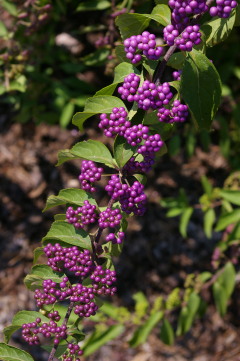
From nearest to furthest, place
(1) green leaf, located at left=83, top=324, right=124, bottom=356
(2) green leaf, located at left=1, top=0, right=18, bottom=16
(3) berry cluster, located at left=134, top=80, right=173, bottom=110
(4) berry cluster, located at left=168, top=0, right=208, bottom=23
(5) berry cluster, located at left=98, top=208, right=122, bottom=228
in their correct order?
(4) berry cluster, located at left=168, top=0, right=208, bottom=23 < (3) berry cluster, located at left=134, top=80, right=173, bottom=110 < (5) berry cluster, located at left=98, top=208, right=122, bottom=228 < (2) green leaf, located at left=1, top=0, right=18, bottom=16 < (1) green leaf, located at left=83, top=324, right=124, bottom=356

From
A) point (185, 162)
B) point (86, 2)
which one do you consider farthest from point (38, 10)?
point (185, 162)

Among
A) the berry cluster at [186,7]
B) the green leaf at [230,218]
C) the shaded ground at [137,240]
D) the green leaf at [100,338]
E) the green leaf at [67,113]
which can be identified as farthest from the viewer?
the shaded ground at [137,240]

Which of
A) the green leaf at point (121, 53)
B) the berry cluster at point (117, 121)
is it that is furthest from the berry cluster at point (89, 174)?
the green leaf at point (121, 53)

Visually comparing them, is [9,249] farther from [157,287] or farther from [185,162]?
[185,162]

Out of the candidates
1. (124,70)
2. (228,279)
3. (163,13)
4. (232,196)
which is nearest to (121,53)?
(124,70)

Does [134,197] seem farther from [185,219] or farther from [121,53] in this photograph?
[185,219]

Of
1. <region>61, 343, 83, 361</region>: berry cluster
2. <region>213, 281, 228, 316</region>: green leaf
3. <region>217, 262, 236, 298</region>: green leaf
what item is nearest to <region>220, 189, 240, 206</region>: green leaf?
<region>217, 262, 236, 298</region>: green leaf

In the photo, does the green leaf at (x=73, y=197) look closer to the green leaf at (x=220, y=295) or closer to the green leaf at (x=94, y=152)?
the green leaf at (x=94, y=152)

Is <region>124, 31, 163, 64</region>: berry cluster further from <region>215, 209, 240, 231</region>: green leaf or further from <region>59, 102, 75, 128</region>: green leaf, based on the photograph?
<region>59, 102, 75, 128</region>: green leaf
